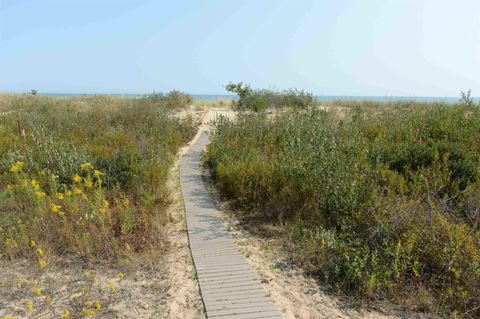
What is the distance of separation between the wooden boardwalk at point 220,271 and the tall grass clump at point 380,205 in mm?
724

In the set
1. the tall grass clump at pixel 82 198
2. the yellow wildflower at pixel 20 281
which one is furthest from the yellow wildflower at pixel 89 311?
the tall grass clump at pixel 82 198

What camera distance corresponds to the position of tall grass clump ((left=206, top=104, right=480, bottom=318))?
157 inches

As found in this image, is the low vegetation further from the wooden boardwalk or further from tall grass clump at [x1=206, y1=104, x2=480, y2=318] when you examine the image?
tall grass clump at [x1=206, y1=104, x2=480, y2=318]

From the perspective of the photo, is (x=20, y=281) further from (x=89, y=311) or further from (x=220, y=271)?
(x=220, y=271)

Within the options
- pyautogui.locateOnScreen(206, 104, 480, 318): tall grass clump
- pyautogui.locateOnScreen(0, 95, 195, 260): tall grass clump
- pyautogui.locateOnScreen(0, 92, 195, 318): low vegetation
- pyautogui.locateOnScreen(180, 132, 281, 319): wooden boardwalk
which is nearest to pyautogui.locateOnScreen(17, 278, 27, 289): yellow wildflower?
pyautogui.locateOnScreen(0, 92, 195, 318): low vegetation

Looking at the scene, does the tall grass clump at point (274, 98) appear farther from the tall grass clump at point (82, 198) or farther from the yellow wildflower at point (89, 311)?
the yellow wildflower at point (89, 311)

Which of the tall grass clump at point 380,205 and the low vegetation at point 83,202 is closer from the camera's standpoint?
the tall grass clump at point 380,205

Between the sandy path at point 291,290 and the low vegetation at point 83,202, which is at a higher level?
A: the low vegetation at point 83,202

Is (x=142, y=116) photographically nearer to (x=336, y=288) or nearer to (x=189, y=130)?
(x=189, y=130)

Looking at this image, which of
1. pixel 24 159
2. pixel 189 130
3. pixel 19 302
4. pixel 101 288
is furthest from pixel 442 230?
pixel 189 130

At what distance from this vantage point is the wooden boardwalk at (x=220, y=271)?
362 centimetres

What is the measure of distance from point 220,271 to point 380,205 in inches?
95.9

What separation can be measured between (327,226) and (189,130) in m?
9.60

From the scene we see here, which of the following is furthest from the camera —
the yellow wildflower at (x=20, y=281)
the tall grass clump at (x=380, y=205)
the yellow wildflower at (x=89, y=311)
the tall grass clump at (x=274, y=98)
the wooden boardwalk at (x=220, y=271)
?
the tall grass clump at (x=274, y=98)
